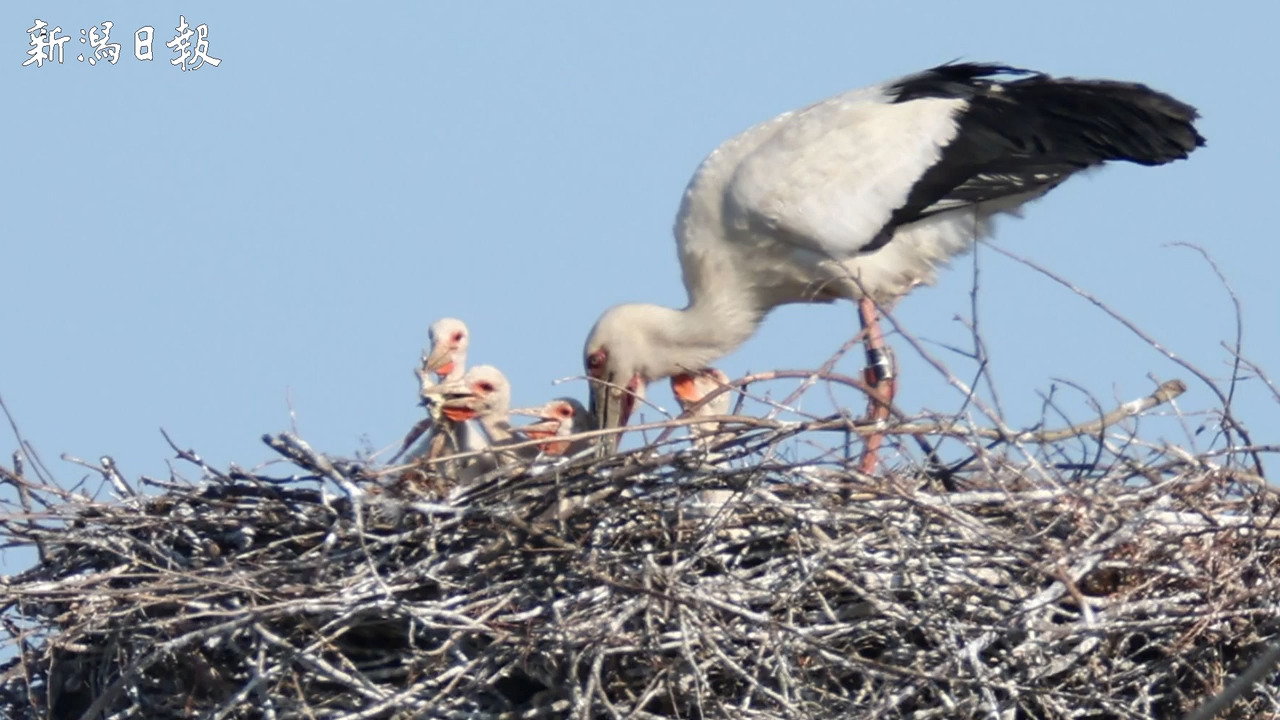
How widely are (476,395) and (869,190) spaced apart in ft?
6.71

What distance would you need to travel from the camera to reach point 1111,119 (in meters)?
8.90

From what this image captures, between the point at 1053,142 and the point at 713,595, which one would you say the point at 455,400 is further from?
the point at 1053,142

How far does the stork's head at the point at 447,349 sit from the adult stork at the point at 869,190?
0.84 meters

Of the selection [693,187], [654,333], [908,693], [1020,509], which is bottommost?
[908,693]

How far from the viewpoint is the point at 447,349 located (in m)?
7.98

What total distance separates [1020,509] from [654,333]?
2838 millimetres

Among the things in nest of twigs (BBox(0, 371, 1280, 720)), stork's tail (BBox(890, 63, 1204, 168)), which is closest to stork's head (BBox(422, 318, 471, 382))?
nest of twigs (BBox(0, 371, 1280, 720))

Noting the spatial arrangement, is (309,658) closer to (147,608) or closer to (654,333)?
(147,608)

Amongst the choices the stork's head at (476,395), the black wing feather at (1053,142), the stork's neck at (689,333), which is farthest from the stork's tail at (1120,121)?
the stork's head at (476,395)

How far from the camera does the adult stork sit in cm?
875

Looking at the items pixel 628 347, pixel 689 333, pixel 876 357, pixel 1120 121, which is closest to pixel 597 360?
pixel 628 347

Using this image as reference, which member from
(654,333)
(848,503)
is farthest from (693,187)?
(848,503)

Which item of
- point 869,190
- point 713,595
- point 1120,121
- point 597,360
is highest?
point 1120,121

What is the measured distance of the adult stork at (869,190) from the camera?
28.7 feet
